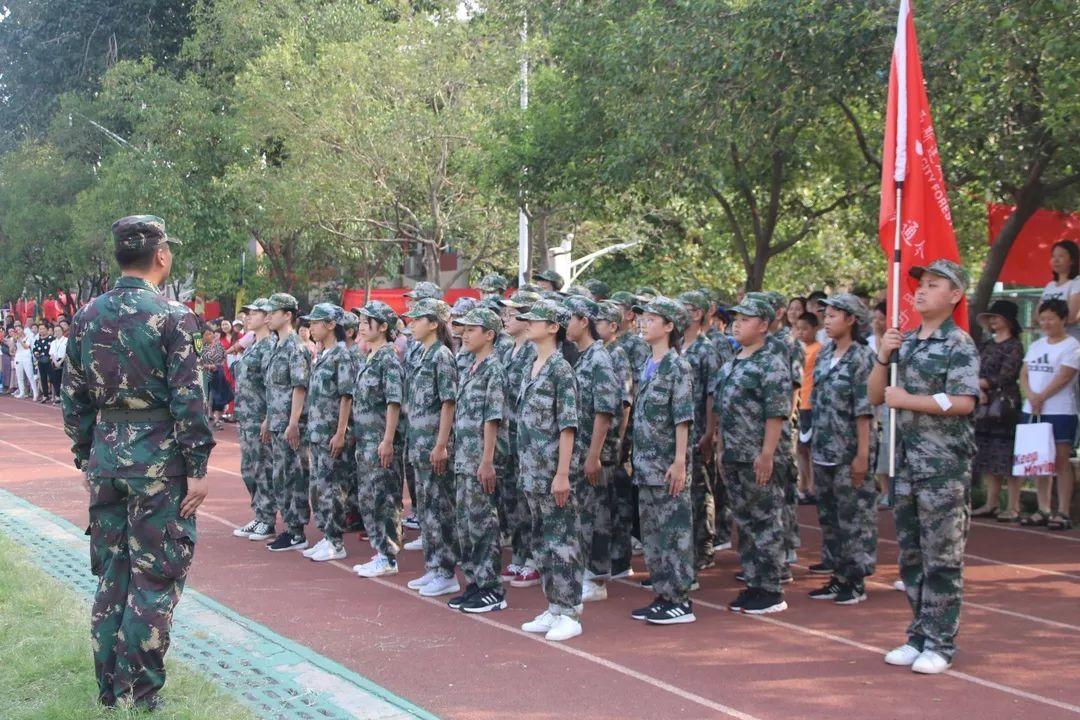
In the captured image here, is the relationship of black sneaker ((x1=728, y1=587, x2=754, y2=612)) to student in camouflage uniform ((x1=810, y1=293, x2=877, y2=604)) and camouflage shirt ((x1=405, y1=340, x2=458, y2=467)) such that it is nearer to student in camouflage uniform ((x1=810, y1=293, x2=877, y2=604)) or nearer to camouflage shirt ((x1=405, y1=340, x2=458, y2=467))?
student in camouflage uniform ((x1=810, y1=293, x2=877, y2=604))

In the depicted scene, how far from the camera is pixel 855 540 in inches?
308

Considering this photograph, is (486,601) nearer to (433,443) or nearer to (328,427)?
(433,443)

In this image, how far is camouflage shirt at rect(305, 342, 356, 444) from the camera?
30.7 feet

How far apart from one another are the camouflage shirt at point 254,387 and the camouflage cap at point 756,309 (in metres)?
4.65

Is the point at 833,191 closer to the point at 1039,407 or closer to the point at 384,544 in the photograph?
the point at 1039,407

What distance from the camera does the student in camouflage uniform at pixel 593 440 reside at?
7.49 metres

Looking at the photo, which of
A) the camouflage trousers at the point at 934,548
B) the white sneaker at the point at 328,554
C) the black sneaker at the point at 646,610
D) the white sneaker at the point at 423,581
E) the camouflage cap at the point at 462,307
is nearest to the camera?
the camouflage trousers at the point at 934,548

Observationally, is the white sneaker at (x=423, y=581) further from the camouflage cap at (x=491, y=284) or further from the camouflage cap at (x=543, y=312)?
the camouflage cap at (x=491, y=284)

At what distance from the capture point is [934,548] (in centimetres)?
615

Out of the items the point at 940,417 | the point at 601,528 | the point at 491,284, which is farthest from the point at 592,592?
the point at 491,284

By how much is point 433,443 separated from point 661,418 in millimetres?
1826

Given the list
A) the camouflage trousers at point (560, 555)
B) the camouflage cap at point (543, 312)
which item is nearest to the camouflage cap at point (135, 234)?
the camouflage cap at point (543, 312)

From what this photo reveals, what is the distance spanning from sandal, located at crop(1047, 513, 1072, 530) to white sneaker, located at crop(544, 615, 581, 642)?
554cm

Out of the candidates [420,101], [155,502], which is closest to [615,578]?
[155,502]
